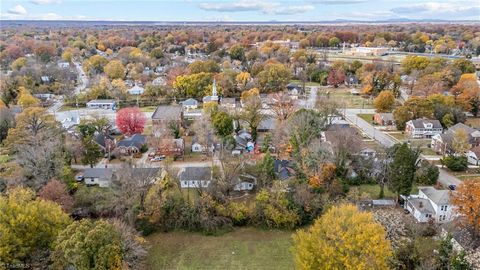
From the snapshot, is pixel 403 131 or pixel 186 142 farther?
pixel 403 131

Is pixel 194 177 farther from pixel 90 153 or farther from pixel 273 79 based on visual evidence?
pixel 273 79

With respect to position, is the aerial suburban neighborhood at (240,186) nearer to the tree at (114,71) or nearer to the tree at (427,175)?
the tree at (427,175)

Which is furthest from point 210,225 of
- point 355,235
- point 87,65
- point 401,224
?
point 87,65

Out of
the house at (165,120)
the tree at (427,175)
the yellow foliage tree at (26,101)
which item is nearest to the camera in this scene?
the tree at (427,175)

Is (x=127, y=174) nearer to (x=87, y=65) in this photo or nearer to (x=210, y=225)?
(x=210, y=225)

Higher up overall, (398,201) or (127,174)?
(127,174)

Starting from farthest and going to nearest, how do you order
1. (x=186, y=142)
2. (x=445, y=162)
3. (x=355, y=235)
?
(x=186, y=142)
(x=445, y=162)
(x=355, y=235)

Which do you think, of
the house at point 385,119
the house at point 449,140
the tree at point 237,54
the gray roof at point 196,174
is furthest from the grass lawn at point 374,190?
the tree at point 237,54
